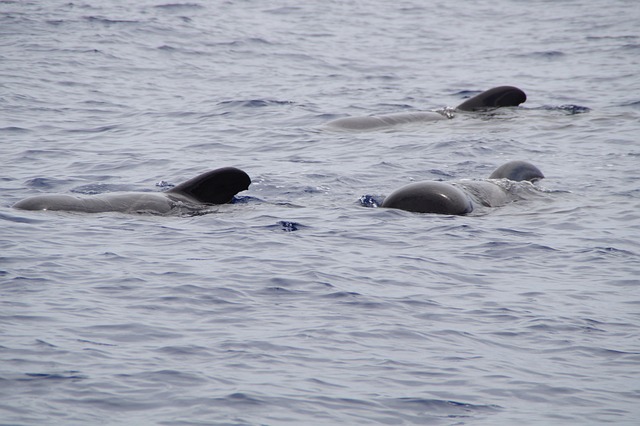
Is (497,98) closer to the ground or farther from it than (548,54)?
farther from it

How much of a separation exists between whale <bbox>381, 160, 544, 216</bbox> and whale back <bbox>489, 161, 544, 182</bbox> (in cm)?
69

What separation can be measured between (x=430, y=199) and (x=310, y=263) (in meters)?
2.72

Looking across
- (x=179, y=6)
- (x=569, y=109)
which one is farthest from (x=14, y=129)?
(x=179, y=6)

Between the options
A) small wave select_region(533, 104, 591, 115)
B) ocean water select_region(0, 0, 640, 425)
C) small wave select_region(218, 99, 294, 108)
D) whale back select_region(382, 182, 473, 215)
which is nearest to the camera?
ocean water select_region(0, 0, 640, 425)

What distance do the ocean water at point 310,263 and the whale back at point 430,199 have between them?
222 mm

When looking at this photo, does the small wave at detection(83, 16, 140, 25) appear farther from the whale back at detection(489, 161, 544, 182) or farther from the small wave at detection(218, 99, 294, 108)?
the whale back at detection(489, 161, 544, 182)

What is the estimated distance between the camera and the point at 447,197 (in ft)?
41.7

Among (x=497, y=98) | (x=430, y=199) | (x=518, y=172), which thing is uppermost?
(x=430, y=199)

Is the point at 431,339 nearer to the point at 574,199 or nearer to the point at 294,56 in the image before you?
the point at 574,199

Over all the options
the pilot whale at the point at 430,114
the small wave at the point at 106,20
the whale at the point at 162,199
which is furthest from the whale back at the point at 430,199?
the small wave at the point at 106,20

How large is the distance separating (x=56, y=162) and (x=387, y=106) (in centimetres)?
837

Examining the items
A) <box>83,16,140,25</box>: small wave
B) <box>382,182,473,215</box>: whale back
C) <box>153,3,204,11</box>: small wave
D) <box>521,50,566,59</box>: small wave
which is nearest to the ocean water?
<box>382,182,473,215</box>: whale back

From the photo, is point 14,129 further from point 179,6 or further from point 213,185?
point 179,6

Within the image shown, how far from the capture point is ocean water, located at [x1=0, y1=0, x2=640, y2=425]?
7273 mm
